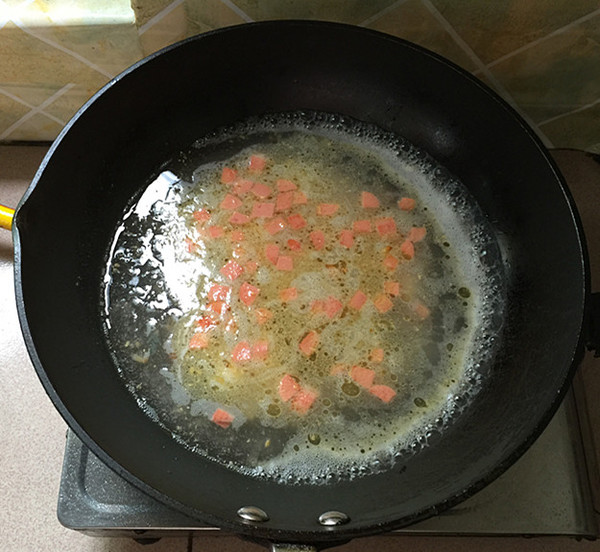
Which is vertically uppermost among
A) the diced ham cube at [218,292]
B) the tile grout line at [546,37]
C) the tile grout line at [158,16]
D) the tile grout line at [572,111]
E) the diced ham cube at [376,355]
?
the tile grout line at [158,16]

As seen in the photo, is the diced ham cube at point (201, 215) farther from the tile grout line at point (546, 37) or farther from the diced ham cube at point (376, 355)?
the tile grout line at point (546, 37)

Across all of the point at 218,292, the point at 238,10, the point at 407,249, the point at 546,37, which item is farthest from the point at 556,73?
the point at 218,292

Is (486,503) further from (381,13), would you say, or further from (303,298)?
(381,13)

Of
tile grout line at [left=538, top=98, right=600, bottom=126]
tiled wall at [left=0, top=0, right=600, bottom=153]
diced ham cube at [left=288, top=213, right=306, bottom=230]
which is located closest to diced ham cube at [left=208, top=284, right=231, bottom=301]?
diced ham cube at [left=288, top=213, right=306, bottom=230]

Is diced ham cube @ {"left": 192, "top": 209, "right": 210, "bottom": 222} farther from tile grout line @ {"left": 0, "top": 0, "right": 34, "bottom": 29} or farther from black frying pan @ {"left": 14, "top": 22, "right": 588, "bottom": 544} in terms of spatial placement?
tile grout line @ {"left": 0, "top": 0, "right": 34, "bottom": 29}

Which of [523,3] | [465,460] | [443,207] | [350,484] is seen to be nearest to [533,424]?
[465,460]

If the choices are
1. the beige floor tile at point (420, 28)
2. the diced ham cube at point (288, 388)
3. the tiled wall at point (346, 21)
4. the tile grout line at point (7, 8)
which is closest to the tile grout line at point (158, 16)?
the tiled wall at point (346, 21)

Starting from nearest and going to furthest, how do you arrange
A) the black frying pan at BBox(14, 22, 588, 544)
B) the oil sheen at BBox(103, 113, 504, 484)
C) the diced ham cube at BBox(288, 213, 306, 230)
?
1. the black frying pan at BBox(14, 22, 588, 544)
2. the oil sheen at BBox(103, 113, 504, 484)
3. the diced ham cube at BBox(288, 213, 306, 230)
